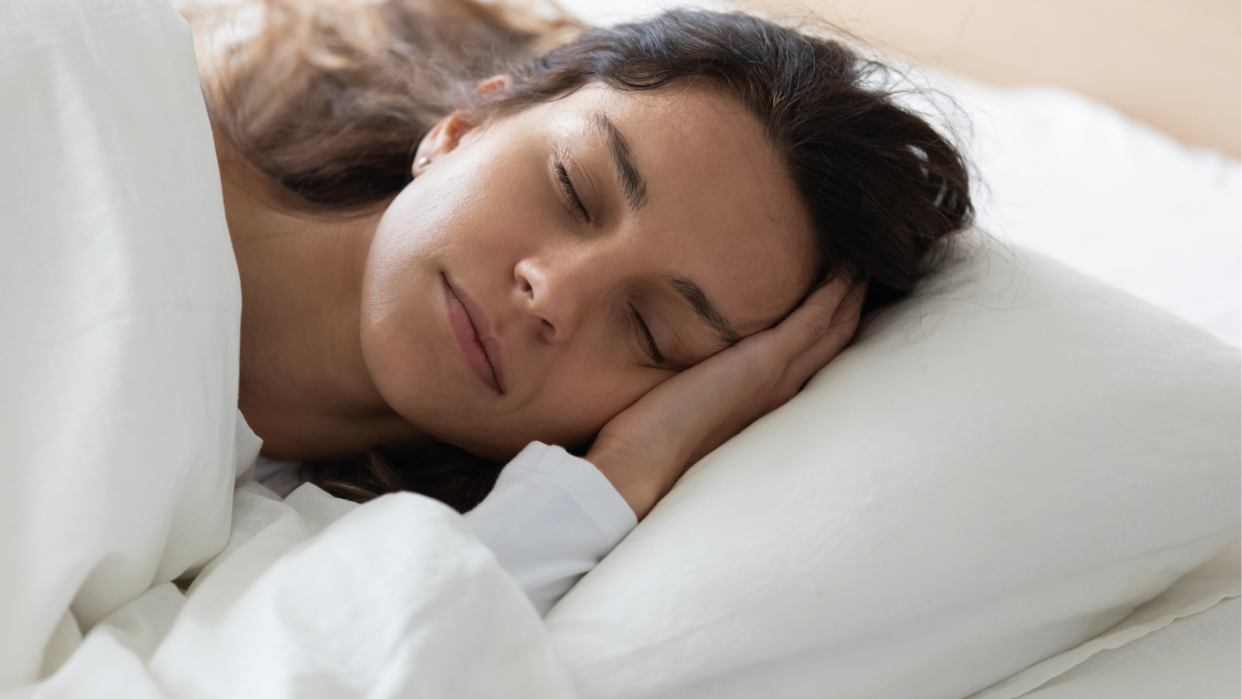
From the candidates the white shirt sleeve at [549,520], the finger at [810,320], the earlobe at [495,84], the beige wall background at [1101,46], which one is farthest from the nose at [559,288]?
the beige wall background at [1101,46]

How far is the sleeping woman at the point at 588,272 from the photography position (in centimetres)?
86

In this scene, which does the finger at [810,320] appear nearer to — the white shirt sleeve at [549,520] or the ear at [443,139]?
the white shirt sleeve at [549,520]

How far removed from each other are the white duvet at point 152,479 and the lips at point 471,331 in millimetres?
189

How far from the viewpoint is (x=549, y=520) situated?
78 cm

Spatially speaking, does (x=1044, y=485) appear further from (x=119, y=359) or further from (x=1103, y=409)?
(x=119, y=359)

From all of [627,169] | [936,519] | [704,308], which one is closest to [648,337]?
[704,308]

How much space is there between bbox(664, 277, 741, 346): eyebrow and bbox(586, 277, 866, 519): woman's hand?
17 millimetres

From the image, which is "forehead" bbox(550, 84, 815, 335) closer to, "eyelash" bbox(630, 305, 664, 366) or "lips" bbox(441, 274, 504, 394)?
"eyelash" bbox(630, 305, 664, 366)

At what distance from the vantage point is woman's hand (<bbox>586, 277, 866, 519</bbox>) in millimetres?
866

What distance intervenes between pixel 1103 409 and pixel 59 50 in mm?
991

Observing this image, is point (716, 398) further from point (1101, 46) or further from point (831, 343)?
point (1101, 46)

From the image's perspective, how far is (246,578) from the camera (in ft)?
2.31

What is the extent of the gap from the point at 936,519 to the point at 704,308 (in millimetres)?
307

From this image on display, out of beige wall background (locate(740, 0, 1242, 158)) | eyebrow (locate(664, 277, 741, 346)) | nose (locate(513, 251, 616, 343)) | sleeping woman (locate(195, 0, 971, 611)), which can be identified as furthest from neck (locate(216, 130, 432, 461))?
beige wall background (locate(740, 0, 1242, 158))
